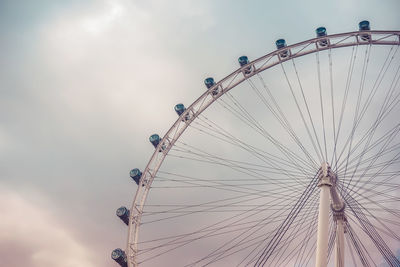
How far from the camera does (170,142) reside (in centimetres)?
1834

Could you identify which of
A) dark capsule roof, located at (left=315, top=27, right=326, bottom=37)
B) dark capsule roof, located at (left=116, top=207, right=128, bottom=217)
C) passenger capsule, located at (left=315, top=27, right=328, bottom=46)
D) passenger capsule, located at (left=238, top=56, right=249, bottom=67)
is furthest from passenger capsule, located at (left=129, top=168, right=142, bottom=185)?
dark capsule roof, located at (left=315, top=27, right=326, bottom=37)

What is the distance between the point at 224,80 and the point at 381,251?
10975 millimetres

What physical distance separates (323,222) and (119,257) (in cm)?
945

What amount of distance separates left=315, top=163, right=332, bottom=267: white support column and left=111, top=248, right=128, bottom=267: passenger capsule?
9.01m

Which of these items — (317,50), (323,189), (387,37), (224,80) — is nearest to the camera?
(323,189)

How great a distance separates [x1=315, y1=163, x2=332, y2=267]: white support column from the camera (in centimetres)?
1061

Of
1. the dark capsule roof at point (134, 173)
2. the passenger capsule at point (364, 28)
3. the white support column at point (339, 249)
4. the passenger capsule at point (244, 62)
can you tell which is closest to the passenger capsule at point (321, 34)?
the passenger capsule at point (364, 28)

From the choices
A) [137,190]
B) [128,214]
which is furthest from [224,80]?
[128,214]

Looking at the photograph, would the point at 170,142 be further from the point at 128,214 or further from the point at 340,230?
the point at 340,230

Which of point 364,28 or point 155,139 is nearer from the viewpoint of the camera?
point 364,28

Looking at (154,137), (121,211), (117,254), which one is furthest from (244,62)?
(117,254)

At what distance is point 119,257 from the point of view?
15203 millimetres

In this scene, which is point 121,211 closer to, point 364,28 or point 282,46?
point 282,46

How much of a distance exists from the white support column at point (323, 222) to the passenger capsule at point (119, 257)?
29.6 ft
